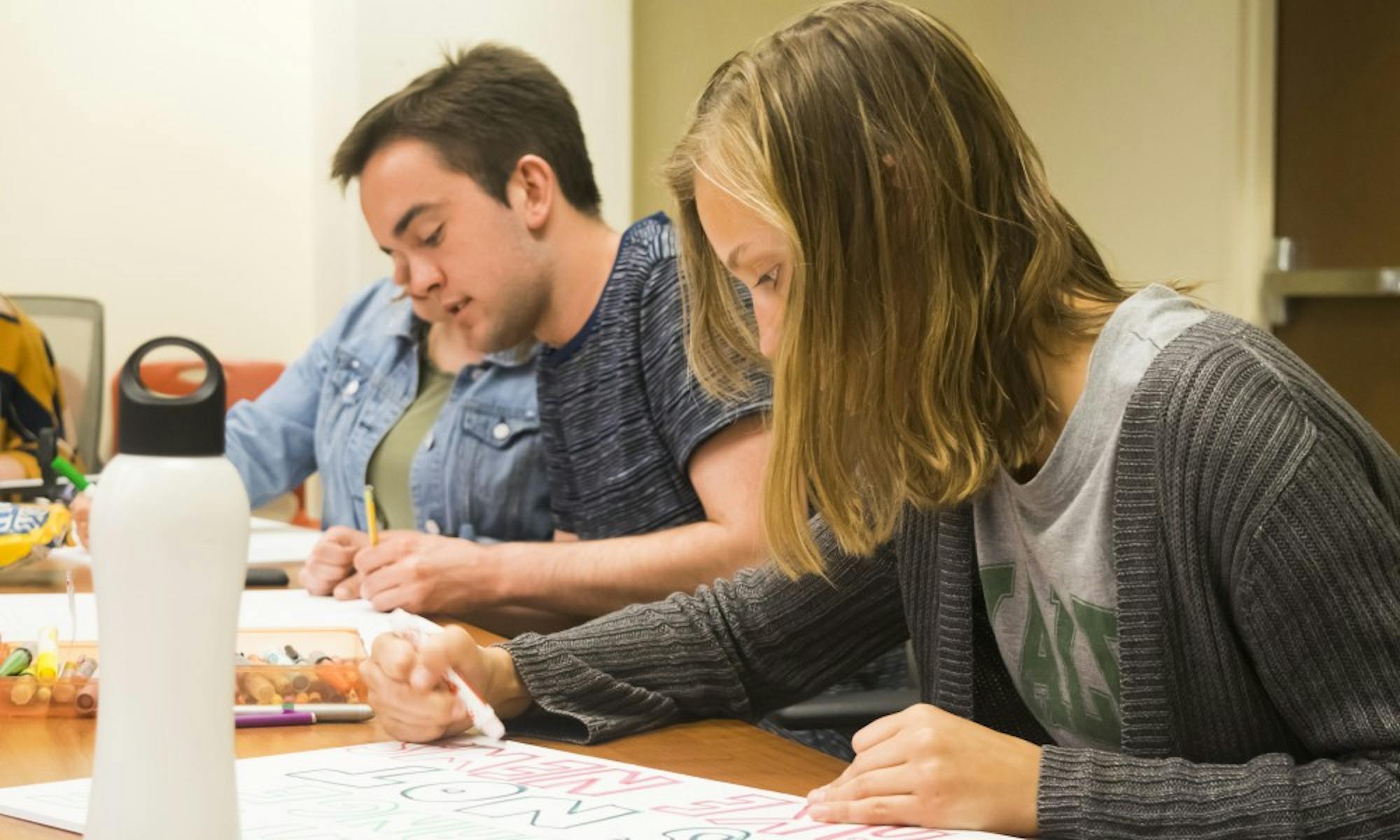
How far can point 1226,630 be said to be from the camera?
922 millimetres

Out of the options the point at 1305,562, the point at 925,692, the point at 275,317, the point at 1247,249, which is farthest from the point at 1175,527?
the point at 275,317

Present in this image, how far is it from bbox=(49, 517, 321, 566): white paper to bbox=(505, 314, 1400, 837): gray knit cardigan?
0.95 meters

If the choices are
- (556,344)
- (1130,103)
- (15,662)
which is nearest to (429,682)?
(15,662)

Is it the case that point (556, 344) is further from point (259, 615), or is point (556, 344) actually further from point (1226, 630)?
point (1226, 630)

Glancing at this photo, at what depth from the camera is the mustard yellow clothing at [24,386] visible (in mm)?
2426

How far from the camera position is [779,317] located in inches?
39.4

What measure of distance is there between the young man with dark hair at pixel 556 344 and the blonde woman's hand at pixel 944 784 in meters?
0.78

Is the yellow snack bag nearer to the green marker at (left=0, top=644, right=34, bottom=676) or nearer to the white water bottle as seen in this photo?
the green marker at (left=0, top=644, right=34, bottom=676)

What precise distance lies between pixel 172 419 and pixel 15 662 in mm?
634

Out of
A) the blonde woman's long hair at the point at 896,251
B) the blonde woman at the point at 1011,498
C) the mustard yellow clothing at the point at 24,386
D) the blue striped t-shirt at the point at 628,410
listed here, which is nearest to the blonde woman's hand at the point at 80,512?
the mustard yellow clothing at the point at 24,386

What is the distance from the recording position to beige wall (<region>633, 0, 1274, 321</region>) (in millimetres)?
3441

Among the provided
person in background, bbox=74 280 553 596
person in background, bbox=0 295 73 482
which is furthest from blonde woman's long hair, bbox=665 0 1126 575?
person in background, bbox=0 295 73 482

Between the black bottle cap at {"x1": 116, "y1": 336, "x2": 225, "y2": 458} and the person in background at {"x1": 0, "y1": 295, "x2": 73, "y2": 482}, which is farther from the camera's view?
the person in background at {"x1": 0, "y1": 295, "x2": 73, "y2": 482}

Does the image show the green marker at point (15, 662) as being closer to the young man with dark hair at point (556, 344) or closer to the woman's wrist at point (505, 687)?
the woman's wrist at point (505, 687)
